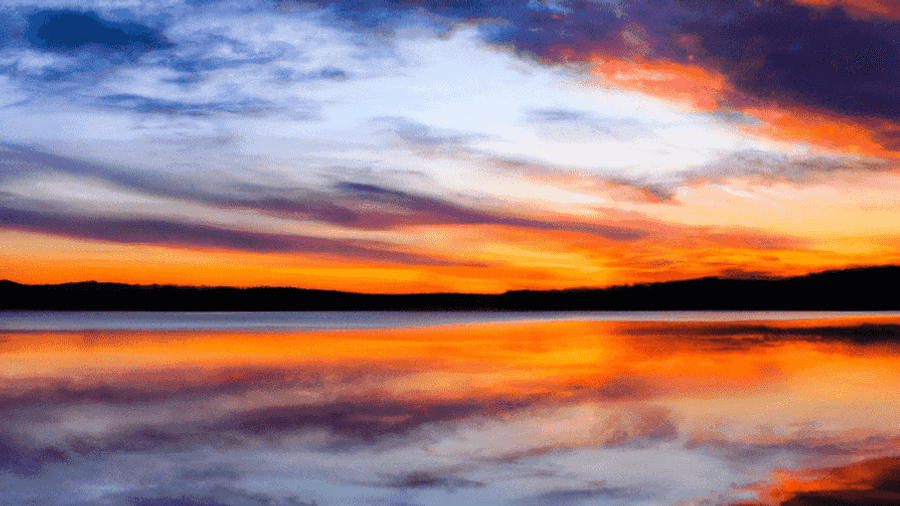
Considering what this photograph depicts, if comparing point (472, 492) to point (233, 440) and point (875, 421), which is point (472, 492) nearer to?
point (233, 440)

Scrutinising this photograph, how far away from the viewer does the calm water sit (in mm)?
5906

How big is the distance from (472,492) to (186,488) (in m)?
2.35

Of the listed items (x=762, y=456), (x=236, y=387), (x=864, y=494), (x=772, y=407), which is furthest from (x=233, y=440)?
(x=772, y=407)

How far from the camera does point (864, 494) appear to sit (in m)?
5.64

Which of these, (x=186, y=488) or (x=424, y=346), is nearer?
(x=186, y=488)

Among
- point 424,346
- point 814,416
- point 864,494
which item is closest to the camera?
point 864,494

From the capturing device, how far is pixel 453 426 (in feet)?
27.8

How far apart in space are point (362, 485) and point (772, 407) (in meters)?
6.34

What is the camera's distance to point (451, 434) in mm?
8047

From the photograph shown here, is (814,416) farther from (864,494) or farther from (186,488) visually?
(186,488)

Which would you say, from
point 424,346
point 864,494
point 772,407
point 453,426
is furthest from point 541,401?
point 424,346

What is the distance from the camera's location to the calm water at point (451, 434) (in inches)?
233

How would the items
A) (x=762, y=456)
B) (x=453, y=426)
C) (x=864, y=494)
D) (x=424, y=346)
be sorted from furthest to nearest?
(x=424, y=346), (x=453, y=426), (x=762, y=456), (x=864, y=494)

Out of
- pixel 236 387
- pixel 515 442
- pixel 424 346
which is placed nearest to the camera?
pixel 515 442
